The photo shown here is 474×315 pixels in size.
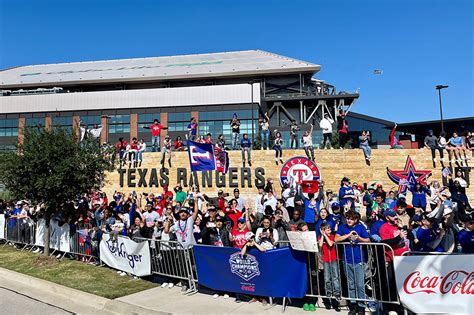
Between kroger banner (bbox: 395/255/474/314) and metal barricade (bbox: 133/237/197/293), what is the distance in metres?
4.18

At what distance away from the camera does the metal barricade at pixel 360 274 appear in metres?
5.88

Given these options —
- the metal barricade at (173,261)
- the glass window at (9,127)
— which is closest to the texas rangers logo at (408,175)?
the metal barricade at (173,261)

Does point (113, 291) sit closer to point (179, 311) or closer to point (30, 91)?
point (179, 311)

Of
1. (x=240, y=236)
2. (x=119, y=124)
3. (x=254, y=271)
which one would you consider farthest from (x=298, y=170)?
(x=119, y=124)

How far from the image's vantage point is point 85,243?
34.9ft

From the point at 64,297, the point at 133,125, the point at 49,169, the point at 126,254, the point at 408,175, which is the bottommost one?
the point at 64,297

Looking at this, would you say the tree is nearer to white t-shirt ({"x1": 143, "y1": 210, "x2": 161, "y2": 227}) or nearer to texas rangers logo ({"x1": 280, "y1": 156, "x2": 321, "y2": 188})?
white t-shirt ({"x1": 143, "y1": 210, "x2": 161, "y2": 227})

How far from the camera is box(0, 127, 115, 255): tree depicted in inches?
416

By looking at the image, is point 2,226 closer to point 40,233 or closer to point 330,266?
point 40,233

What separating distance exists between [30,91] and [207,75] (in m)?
26.7

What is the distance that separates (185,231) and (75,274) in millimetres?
3597

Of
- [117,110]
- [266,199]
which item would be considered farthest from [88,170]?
[117,110]

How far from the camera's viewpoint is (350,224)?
618 cm

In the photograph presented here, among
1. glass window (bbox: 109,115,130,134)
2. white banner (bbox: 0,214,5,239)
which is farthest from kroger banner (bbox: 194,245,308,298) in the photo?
glass window (bbox: 109,115,130,134)
